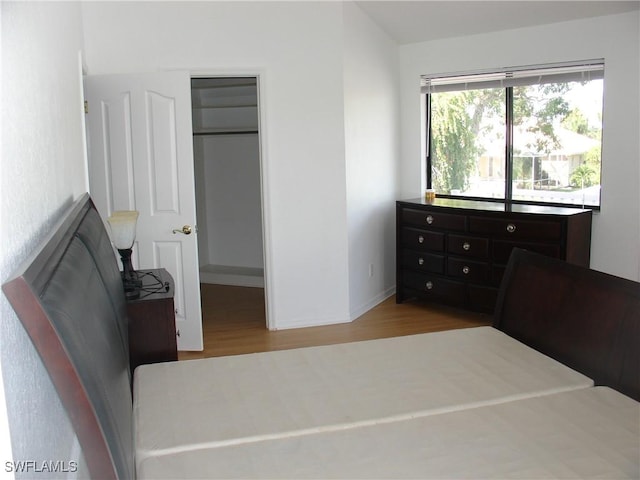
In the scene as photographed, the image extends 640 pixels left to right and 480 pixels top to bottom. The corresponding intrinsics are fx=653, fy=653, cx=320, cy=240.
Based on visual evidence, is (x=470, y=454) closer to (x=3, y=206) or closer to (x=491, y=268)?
(x=3, y=206)

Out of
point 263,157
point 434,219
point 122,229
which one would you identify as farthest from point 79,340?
point 434,219

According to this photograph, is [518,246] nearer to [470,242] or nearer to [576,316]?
[470,242]

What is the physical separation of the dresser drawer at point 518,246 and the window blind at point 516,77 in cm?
134

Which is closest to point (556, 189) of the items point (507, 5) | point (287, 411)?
point (507, 5)

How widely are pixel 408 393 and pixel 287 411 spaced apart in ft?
1.39

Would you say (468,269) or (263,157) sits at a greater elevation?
(263,157)

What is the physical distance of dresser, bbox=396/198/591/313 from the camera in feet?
15.2

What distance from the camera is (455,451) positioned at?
1832mm

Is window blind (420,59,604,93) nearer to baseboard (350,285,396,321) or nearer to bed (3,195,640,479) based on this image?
baseboard (350,285,396,321)

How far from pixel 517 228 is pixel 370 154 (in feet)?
4.42

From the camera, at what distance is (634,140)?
469cm

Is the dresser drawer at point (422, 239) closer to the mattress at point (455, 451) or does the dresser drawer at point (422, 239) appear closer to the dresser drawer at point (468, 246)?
the dresser drawer at point (468, 246)

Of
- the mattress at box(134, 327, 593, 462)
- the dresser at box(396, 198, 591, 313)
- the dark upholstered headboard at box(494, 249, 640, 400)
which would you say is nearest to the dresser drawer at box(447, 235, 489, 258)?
the dresser at box(396, 198, 591, 313)

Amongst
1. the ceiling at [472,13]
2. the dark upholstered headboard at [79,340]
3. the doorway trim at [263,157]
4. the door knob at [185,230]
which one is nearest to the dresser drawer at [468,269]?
the doorway trim at [263,157]
